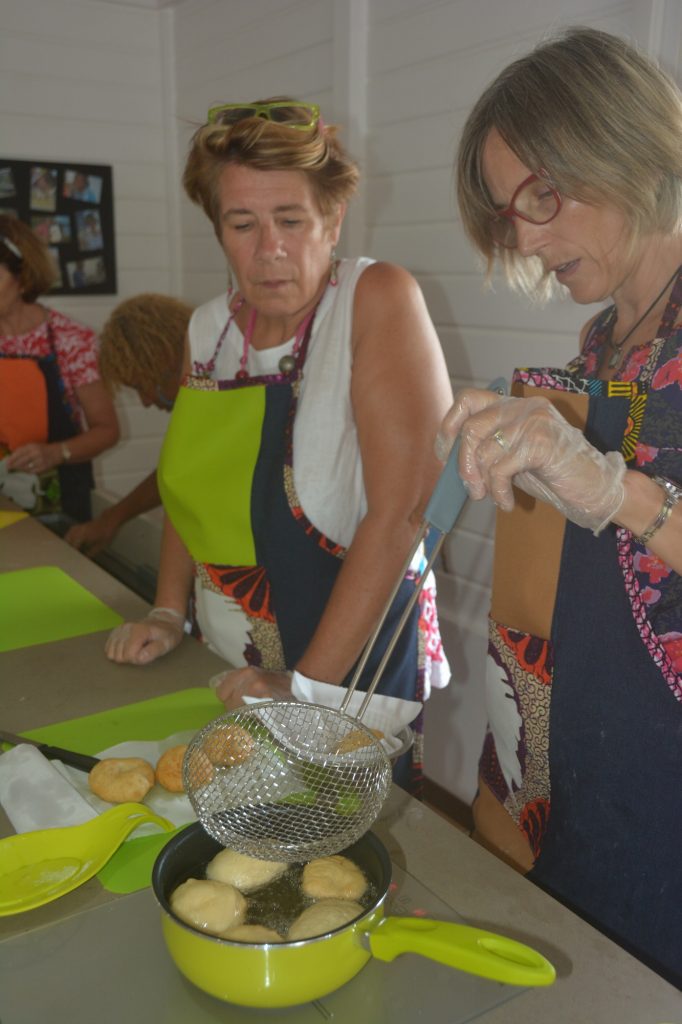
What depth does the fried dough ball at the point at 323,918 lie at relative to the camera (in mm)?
689

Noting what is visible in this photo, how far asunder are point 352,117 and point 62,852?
2.55m

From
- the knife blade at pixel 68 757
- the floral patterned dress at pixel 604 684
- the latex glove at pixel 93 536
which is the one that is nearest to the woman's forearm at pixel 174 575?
the knife blade at pixel 68 757

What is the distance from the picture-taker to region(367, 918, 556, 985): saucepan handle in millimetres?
604

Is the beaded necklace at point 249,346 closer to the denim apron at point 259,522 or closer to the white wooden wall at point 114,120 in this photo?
the denim apron at point 259,522

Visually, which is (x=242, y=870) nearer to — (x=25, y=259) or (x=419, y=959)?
(x=419, y=959)

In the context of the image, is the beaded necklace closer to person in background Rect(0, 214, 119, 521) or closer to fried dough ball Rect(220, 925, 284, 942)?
fried dough ball Rect(220, 925, 284, 942)

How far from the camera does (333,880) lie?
0.75 metres

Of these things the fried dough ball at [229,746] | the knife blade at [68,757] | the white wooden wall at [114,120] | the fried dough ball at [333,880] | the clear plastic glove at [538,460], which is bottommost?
the knife blade at [68,757]

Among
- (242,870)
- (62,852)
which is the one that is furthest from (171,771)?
(242,870)

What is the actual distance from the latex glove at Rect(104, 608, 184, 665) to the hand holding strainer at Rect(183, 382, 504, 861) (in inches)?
18.2

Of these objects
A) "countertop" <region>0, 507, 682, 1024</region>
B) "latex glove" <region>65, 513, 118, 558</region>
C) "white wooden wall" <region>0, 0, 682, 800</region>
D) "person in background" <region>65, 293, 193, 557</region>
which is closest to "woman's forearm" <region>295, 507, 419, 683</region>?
"countertop" <region>0, 507, 682, 1024</region>

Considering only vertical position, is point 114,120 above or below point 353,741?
above

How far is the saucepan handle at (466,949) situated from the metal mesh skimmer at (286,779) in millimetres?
123

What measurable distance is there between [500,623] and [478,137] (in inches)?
24.0
